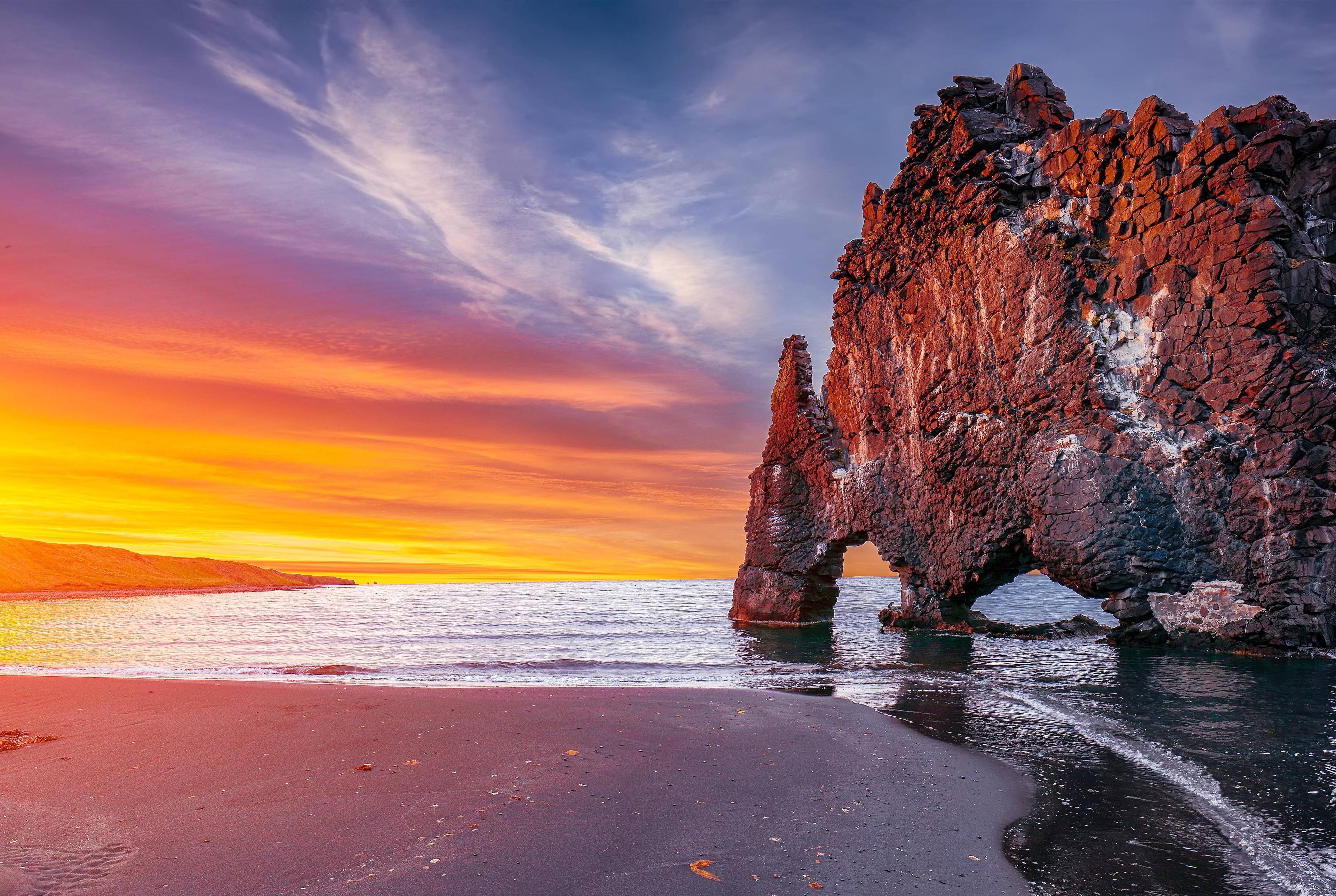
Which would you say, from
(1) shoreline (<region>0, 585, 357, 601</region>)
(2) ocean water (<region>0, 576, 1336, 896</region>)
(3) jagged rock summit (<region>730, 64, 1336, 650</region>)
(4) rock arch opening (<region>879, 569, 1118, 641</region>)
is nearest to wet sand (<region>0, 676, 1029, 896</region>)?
(2) ocean water (<region>0, 576, 1336, 896</region>)

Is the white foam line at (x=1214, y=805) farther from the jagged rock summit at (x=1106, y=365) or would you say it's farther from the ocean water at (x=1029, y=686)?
the jagged rock summit at (x=1106, y=365)

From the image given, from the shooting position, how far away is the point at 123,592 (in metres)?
83.9

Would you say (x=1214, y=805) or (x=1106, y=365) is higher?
(x=1106, y=365)

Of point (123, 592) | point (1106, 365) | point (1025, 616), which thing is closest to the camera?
point (1106, 365)

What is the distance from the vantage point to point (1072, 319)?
2977 centimetres

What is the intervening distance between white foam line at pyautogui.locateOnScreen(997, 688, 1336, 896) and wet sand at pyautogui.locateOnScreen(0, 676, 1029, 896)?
2047 mm

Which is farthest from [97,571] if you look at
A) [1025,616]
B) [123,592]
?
[1025,616]

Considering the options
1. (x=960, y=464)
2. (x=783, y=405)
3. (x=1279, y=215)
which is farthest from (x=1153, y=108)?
(x=783, y=405)

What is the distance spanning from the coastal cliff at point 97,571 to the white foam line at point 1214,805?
306 ft

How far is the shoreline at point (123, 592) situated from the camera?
68875 millimetres

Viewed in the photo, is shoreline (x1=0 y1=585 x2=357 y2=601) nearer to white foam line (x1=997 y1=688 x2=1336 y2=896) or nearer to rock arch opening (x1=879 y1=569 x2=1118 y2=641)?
rock arch opening (x1=879 y1=569 x2=1118 y2=641)

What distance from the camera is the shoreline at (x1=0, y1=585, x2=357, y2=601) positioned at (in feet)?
226

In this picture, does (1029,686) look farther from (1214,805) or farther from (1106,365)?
(1106,365)

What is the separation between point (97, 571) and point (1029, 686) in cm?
11427
